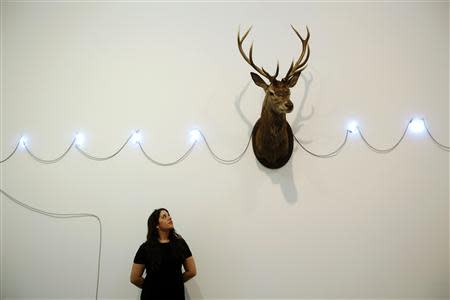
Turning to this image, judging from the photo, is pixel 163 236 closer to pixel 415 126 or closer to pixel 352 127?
pixel 352 127

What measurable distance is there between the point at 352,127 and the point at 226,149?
1.04 m

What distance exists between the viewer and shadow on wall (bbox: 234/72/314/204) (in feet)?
8.12

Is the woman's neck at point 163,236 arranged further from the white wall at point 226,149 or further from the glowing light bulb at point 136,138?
the glowing light bulb at point 136,138

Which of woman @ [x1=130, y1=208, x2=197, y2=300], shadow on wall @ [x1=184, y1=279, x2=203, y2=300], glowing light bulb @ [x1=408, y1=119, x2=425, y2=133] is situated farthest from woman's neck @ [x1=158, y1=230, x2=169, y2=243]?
glowing light bulb @ [x1=408, y1=119, x2=425, y2=133]

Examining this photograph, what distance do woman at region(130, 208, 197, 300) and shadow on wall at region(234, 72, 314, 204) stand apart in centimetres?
87

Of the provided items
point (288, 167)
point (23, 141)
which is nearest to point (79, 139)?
point (23, 141)

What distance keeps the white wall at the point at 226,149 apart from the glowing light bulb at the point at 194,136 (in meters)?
0.05

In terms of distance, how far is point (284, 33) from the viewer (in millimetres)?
2574

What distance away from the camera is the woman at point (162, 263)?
201 centimetres

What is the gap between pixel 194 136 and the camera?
8.23 ft

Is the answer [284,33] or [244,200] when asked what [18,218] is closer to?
[244,200]

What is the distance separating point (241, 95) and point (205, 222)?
1.05 metres

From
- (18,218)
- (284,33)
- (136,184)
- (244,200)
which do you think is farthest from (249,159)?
(18,218)

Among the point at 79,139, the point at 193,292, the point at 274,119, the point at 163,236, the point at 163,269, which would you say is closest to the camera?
the point at 163,269
